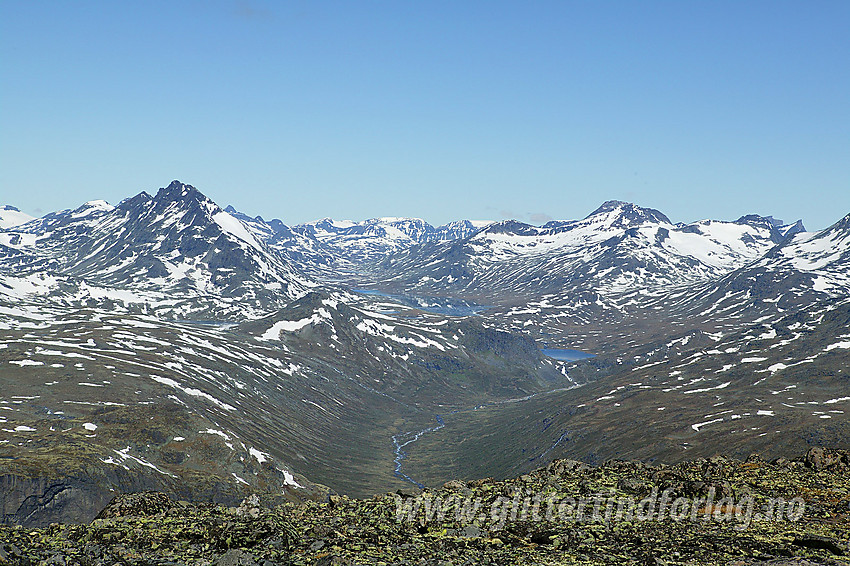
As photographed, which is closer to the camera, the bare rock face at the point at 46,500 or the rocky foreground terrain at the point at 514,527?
the rocky foreground terrain at the point at 514,527

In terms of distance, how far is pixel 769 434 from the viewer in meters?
171

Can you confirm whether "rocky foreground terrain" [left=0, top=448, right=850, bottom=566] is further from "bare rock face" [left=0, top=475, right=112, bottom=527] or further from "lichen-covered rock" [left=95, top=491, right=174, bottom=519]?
"bare rock face" [left=0, top=475, right=112, bottom=527]

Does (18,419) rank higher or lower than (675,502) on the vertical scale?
lower

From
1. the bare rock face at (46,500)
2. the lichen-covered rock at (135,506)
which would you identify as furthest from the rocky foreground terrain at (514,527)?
the bare rock face at (46,500)

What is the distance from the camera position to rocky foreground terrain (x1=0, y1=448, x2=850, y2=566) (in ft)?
112

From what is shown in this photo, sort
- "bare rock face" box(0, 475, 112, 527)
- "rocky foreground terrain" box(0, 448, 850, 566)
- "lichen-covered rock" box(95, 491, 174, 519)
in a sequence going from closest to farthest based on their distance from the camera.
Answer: "rocky foreground terrain" box(0, 448, 850, 566), "lichen-covered rock" box(95, 491, 174, 519), "bare rock face" box(0, 475, 112, 527)

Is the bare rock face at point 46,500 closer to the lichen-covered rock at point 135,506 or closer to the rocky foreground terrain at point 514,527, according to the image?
the lichen-covered rock at point 135,506

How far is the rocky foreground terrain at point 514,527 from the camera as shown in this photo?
34.2 metres

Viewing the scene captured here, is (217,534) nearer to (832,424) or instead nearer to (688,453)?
(688,453)

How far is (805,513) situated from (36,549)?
50376 mm

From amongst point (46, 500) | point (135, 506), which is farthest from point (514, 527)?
point (46, 500)

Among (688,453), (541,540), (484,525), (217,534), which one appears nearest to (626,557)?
(541,540)

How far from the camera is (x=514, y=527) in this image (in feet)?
138

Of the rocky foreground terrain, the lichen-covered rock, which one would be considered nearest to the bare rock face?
the lichen-covered rock
